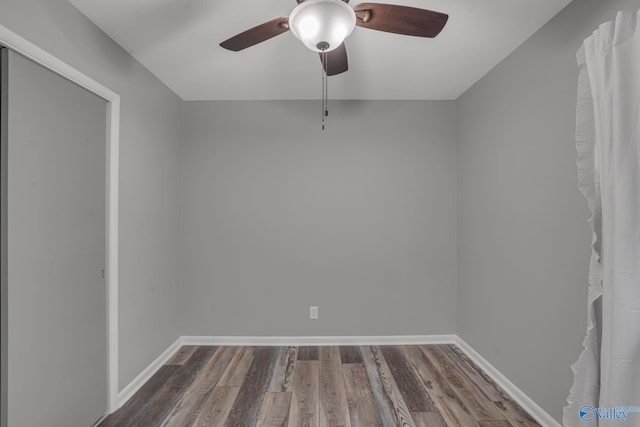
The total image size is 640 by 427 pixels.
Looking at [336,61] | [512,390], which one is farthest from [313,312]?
[336,61]

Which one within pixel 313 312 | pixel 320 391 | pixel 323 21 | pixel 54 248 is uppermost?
pixel 323 21

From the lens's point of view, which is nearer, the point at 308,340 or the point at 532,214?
the point at 532,214

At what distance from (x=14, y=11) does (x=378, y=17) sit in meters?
1.68

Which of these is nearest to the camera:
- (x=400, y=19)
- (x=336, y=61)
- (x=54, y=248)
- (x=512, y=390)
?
(x=400, y=19)

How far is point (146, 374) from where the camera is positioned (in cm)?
253

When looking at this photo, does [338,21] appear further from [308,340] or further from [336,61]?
[308,340]

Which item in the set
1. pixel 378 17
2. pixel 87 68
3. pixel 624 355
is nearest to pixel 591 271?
pixel 624 355

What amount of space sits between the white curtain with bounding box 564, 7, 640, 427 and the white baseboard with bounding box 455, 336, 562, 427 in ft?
1.73

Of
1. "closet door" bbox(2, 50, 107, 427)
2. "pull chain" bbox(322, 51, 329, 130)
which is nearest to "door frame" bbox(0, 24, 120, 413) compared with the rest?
"closet door" bbox(2, 50, 107, 427)

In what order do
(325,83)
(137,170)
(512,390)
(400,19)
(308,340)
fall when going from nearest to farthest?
1. (400,19)
2. (512,390)
3. (137,170)
4. (325,83)
5. (308,340)

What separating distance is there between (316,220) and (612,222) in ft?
7.43

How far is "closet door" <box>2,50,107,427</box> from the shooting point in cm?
150

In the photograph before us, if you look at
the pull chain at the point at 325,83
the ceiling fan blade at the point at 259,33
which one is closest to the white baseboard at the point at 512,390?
the pull chain at the point at 325,83

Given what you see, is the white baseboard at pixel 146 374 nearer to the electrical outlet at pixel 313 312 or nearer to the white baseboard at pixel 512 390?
the electrical outlet at pixel 313 312
